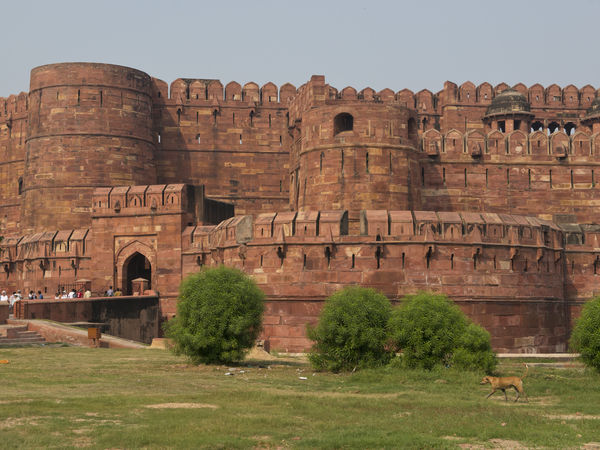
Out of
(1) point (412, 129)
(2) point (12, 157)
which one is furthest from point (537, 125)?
(2) point (12, 157)

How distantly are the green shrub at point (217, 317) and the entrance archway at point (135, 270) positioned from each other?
12.9 m

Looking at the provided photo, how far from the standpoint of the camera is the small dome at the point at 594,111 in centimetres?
3572

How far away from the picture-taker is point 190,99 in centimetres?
3597

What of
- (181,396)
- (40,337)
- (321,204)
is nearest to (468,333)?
(181,396)

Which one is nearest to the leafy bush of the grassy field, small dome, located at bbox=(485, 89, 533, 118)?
the grassy field

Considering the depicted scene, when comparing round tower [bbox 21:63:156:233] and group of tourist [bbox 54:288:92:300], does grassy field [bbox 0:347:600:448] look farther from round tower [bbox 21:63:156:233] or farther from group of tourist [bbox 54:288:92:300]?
round tower [bbox 21:63:156:233]

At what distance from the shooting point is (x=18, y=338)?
66.0 feet

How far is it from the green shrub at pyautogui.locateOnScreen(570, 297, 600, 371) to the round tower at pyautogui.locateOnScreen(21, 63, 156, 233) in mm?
21152

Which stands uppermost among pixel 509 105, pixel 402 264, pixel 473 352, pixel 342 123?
pixel 509 105

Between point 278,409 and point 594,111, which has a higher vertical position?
point 594,111

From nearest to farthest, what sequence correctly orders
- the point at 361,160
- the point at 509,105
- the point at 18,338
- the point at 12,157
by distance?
the point at 18,338 → the point at 361,160 → the point at 509,105 → the point at 12,157

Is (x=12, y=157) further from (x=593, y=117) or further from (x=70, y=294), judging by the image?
(x=593, y=117)

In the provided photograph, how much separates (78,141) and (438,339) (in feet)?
70.0

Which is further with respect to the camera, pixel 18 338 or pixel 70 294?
pixel 70 294
